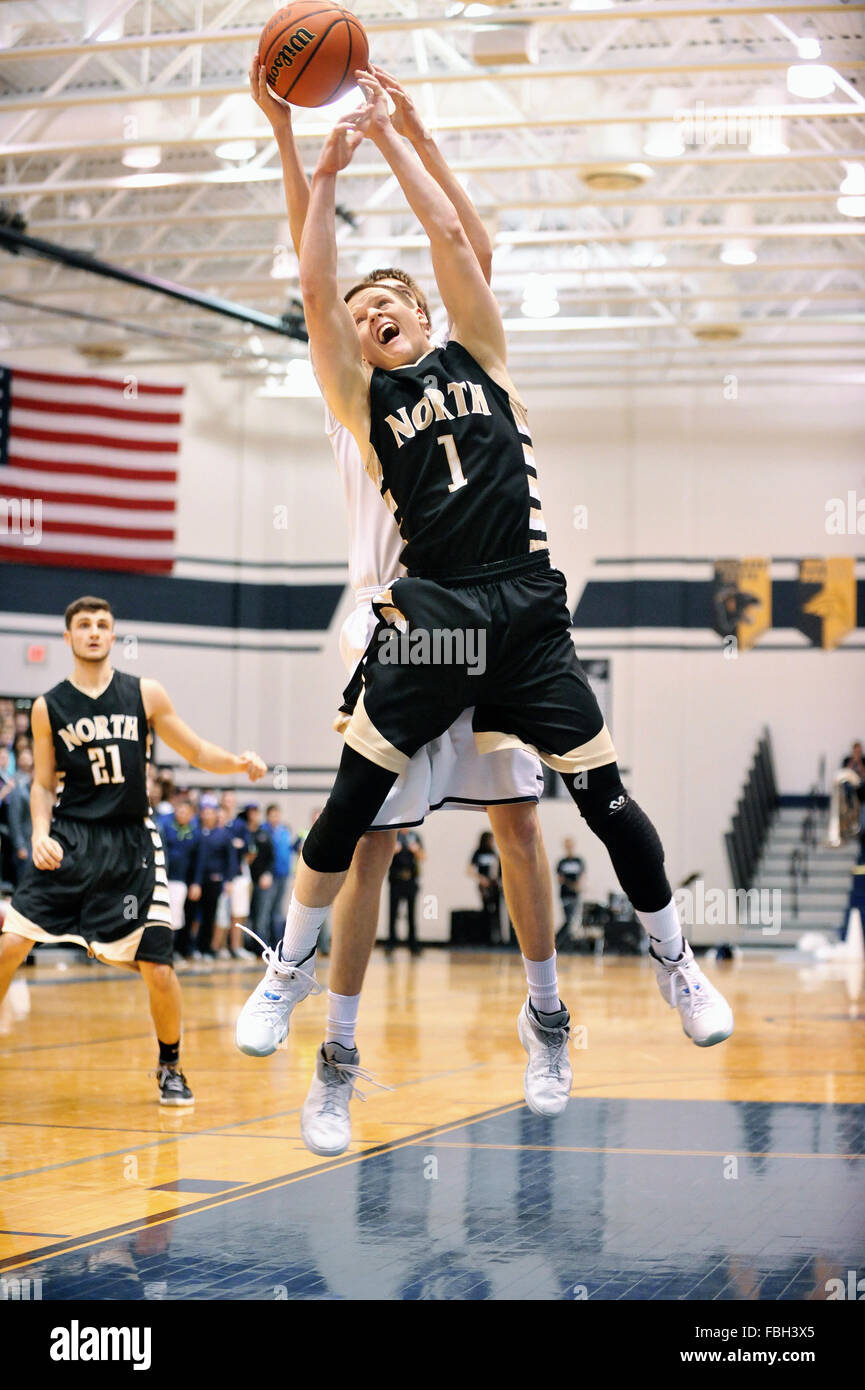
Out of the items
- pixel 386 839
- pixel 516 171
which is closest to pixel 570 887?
pixel 516 171

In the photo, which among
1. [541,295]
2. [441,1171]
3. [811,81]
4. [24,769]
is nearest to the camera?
[441,1171]

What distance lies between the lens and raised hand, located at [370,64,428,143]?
13.6 feet

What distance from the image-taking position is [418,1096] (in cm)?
741

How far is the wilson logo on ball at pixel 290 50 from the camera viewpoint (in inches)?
163

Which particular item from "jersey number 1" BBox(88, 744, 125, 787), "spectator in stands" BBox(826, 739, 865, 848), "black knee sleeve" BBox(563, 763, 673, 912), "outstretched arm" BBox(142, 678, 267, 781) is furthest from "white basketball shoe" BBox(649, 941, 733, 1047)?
"spectator in stands" BBox(826, 739, 865, 848)

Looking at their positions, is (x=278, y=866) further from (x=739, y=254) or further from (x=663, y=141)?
(x=663, y=141)

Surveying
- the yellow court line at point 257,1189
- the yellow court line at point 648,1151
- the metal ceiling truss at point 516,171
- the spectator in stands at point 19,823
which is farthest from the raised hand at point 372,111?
the spectator in stands at point 19,823

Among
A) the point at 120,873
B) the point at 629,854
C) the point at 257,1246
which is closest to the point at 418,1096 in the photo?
the point at 120,873

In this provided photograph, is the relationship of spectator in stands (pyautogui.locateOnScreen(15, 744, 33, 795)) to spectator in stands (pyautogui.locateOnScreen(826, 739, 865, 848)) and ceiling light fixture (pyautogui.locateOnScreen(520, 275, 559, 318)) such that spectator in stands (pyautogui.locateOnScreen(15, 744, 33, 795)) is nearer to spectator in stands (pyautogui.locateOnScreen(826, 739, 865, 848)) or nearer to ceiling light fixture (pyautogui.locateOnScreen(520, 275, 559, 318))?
ceiling light fixture (pyautogui.locateOnScreen(520, 275, 559, 318))

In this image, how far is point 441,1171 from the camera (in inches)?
220

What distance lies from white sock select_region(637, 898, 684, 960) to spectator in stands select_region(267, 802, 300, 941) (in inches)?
542

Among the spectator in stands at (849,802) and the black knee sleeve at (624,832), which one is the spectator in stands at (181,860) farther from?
the black knee sleeve at (624,832)

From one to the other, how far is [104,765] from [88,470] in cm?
1425

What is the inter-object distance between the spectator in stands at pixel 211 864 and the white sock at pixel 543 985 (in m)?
12.1
